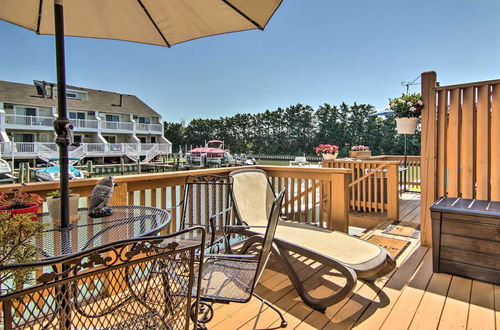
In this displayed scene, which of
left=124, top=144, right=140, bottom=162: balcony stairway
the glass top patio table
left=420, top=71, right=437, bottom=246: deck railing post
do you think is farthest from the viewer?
left=124, top=144, right=140, bottom=162: balcony stairway

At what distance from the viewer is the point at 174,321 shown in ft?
3.08

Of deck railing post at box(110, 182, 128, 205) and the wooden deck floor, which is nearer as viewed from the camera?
the wooden deck floor

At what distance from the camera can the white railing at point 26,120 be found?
20072mm

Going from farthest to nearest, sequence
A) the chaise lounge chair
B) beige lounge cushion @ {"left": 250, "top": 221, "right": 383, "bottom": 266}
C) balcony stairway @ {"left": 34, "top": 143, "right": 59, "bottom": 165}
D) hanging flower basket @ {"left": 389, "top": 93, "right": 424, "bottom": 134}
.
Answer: balcony stairway @ {"left": 34, "top": 143, "right": 59, "bottom": 165}
hanging flower basket @ {"left": 389, "top": 93, "right": 424, "bottom": 134}
beige lounge cushion @ {"left": 250, "top": 221, "right": 383, "bottom": 266}
the chaise lounge chair

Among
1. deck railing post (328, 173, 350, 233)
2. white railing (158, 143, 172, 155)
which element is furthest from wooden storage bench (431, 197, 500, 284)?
white railing (158, 143, 172, 155)

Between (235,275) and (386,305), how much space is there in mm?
1185

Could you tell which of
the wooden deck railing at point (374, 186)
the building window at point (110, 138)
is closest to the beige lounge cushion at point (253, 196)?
the wooden deck railing at point (374, 186)

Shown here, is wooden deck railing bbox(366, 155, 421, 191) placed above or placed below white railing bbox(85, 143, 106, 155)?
below

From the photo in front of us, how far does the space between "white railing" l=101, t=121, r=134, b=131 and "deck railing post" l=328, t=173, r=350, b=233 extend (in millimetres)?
26068

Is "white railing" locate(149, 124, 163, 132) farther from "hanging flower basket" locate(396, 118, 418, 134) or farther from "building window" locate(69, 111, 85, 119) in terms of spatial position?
"hanging flower basket" locate(396, 118, 418, 134)

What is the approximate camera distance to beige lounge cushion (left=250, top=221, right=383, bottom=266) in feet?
6.90

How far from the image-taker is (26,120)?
20.8m

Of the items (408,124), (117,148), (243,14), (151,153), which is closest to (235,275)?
(243,14)

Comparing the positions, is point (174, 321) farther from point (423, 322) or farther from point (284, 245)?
point (423, 322)
